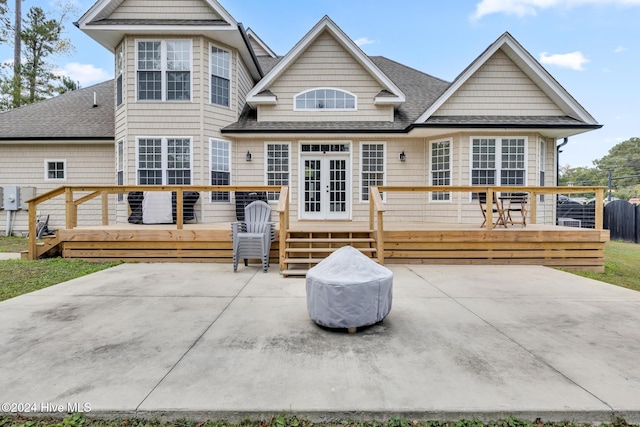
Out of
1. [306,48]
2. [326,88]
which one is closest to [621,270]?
[326,88]

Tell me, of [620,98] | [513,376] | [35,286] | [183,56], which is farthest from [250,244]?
[620,98]

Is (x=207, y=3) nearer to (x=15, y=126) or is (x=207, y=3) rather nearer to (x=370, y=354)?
(x=15, y=126)

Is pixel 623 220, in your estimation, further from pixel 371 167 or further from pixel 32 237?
pixel 32 237

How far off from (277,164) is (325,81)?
2851 millimetres

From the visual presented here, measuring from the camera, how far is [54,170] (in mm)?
10859

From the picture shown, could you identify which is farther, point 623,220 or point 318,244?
point 623,220

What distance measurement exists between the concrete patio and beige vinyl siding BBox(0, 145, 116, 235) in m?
7.18

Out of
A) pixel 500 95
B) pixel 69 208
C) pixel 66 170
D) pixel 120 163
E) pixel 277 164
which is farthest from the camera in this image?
pixel 66 170

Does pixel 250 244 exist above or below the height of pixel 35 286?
above

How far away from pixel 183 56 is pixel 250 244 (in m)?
6.18

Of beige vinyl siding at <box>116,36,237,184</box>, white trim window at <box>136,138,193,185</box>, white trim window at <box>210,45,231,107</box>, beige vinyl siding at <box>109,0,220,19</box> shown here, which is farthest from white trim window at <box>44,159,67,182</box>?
white trim window at <box>210,45,231,107</box>

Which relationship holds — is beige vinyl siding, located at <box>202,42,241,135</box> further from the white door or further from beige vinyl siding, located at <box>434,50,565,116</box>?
beige vinyl siding, located at <box>434,50,565,116</box>

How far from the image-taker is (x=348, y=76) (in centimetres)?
995

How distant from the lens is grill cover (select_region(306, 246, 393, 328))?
3.20m
